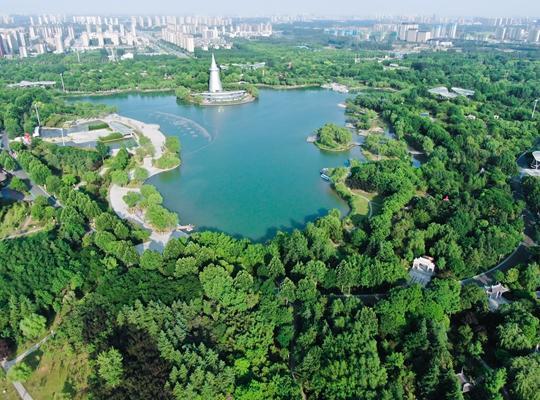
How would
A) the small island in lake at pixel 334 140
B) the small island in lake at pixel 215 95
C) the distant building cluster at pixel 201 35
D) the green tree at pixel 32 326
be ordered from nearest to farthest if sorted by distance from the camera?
the green tree at pixel 32 326
the small island in lake at pixel 334 140
the small island in lake at pixel 215 95
the distant building cluster at pixel 201 35

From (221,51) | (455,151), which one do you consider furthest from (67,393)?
(221,51)

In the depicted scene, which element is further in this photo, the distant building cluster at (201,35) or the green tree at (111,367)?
the distant building cluster at (201,35)

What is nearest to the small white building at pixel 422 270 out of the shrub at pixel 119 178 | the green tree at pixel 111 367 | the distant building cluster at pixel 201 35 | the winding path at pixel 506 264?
the winding path at pixel 506 264

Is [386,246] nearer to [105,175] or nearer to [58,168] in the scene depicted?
[105,175]

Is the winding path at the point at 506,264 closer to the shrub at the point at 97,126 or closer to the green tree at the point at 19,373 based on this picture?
the green tree at the point at 19,373

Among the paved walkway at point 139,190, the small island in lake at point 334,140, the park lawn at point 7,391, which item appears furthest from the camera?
the small island in lake at point 334,140

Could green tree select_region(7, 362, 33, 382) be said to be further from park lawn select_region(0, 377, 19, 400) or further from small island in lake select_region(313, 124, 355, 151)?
small island in lake select_region(313, 124, 355, 151)

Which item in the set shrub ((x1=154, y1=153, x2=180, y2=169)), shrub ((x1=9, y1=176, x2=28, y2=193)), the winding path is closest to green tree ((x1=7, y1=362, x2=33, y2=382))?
the winding path
